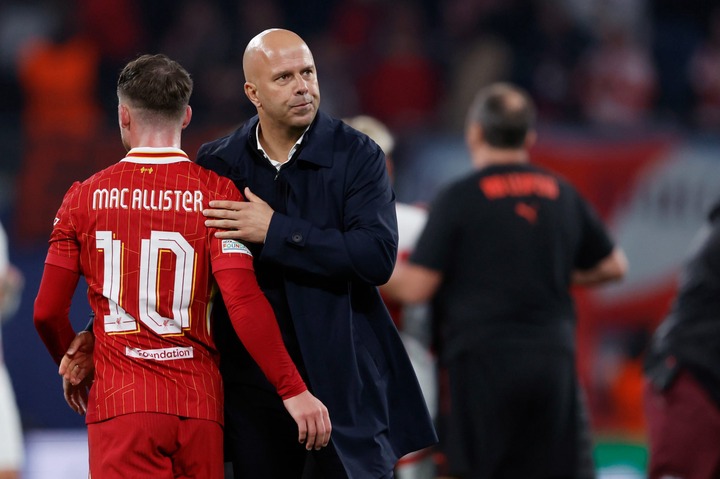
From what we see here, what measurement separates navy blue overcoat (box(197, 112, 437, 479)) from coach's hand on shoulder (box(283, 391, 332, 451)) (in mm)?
124

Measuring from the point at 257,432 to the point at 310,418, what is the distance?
33 cm

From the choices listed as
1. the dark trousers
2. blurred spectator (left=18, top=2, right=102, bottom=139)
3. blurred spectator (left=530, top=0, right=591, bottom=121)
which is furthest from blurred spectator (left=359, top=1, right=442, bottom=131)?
the dark trousers

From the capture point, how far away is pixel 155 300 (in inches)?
135

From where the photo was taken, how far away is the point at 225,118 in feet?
32.4

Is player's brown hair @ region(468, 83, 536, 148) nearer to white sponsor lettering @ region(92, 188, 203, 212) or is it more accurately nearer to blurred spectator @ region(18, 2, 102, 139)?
white sponsor lettering @ region(92, 188, 203, 212)

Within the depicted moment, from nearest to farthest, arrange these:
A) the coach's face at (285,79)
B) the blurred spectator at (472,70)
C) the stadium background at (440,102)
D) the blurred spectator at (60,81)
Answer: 1. the coach's face at (285,79)
2. the stadium background at (440,102)
3. the blurred spectator at (60,81)
4. the blurred spectator at (472,70)

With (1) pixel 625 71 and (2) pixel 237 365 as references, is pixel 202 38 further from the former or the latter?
(2) pixel 237 365

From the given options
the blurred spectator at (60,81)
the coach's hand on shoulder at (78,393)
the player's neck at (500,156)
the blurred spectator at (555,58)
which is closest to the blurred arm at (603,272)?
the player's neck at (500,156)

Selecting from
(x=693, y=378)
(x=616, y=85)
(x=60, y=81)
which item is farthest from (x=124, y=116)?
(x=616, y=85)

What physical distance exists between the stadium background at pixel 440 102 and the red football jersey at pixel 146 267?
15.5ft

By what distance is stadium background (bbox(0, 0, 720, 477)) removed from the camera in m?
9.20

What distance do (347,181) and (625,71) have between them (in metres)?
8.49

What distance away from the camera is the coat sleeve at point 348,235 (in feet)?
11.4

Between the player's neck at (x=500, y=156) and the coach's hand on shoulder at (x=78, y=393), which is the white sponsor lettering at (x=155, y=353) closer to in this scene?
the coach's hand on shoulder at (x=78, y=393)
